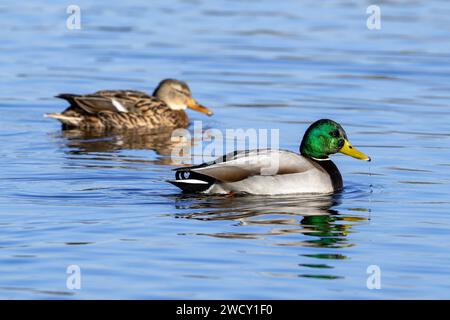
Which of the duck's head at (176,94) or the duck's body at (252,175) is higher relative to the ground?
the duck's head at (176,94)

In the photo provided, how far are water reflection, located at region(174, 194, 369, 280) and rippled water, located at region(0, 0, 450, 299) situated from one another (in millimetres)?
33

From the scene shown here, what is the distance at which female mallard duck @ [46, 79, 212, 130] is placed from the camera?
17.7 m

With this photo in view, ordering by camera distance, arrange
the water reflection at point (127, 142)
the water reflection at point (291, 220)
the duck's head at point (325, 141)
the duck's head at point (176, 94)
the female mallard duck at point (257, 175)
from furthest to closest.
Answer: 1. the duck's head at point (176, 94)
2. the water reflection at point (127, 142)
3. the duck's head at point (325, 141)
4. the female mallard duck at point (257, 175)
5. the water reflection at point (291, 220)

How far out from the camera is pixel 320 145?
13281 millimetres

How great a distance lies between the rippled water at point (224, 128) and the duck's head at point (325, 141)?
1.46 ft

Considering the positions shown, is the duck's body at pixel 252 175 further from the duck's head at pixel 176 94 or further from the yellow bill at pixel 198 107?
the duck's head at pixel 176 94

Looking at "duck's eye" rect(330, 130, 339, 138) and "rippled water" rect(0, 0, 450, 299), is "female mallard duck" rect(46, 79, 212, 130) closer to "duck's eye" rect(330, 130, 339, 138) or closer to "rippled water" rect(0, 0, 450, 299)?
"rippled water" rect(0, 0, 450, 299)

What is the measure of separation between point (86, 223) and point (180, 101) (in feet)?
25.9

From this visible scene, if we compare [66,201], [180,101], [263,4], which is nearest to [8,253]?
[66,201]

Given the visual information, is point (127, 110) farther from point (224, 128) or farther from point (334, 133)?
point (334, 133)

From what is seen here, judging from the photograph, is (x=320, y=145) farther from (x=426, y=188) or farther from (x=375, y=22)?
(x=375, y=22)

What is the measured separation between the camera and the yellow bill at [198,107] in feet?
60.0

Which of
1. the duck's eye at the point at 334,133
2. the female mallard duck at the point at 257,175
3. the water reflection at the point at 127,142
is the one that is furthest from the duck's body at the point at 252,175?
the water reflection at the point at 127,142

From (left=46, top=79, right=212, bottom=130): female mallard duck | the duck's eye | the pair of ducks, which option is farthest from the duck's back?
the duck's eye
